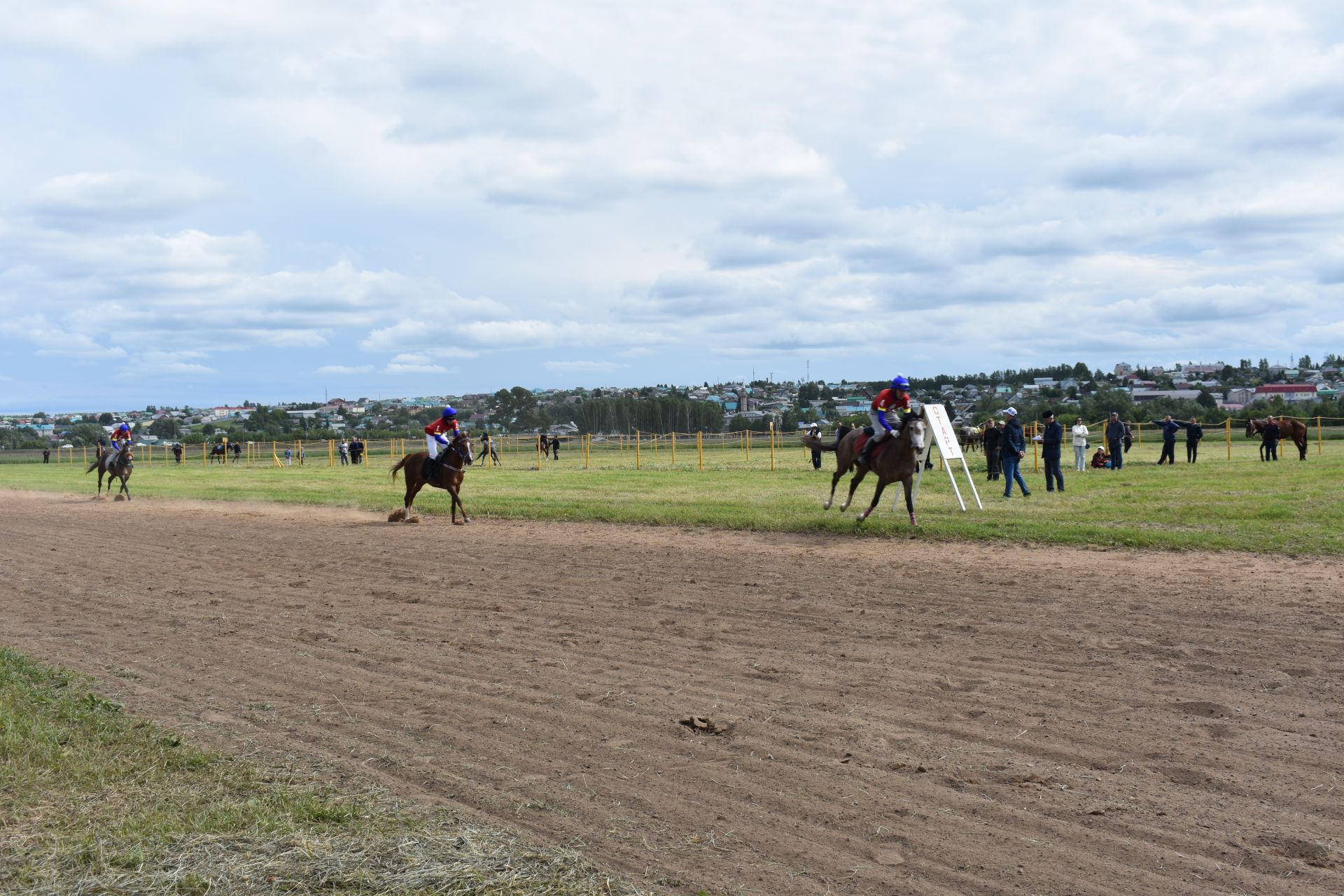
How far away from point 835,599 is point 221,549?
1110 cm

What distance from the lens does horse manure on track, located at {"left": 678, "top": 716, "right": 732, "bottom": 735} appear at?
665 cm

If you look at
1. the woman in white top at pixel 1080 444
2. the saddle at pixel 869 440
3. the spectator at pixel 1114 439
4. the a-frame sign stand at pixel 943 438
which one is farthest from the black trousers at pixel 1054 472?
the spectator at pixel 1114 439

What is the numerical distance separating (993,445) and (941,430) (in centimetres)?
689

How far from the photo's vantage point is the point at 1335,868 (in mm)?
4586

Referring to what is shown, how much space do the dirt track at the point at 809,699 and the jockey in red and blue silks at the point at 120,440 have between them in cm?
1795

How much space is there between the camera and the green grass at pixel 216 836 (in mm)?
4496

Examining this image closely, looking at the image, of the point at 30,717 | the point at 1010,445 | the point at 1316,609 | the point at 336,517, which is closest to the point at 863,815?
the point at 30,717

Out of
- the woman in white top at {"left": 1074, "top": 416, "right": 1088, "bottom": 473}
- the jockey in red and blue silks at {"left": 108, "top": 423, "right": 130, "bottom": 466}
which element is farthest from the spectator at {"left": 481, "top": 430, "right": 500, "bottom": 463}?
the woman in white top at {"left": 1074, "top": 416, "right": 1088, "bottom": 473}

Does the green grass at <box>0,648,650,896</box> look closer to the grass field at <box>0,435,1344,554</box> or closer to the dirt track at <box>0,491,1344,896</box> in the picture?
the dirt track at <box>0,491,1344,896</box>

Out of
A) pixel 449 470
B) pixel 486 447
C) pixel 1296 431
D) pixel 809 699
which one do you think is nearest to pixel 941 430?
pixel 449 470

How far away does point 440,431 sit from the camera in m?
21.1

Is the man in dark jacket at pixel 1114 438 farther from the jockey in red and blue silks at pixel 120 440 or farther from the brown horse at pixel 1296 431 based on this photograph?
the jockey in red and blue silks at pixel 120 440

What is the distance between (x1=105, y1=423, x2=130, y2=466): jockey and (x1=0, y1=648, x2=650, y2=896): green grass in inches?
1066

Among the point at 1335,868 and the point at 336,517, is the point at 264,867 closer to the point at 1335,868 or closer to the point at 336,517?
the point at 1335,868
